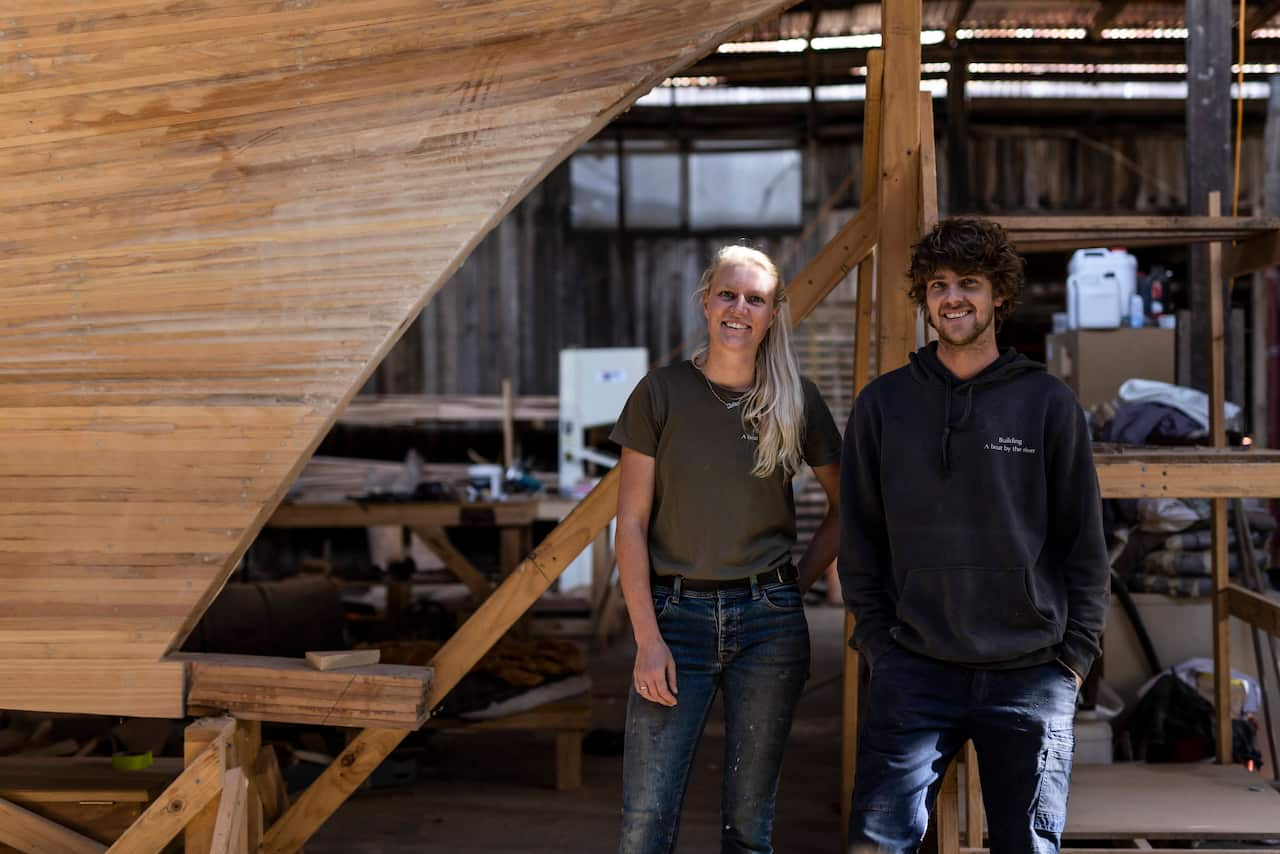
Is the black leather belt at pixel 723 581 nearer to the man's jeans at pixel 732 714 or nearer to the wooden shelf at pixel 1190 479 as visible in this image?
the man's jeans at pixel 732 714

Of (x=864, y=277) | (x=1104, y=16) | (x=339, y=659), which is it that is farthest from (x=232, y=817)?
(x=1104, y=16)

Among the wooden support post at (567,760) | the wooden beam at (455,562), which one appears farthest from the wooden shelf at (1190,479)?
the wooden beam at (455,562)

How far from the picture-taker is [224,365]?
3.08m

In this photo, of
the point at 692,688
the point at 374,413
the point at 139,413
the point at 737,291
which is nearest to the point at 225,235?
the point at 139,413

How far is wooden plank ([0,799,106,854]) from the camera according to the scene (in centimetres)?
322

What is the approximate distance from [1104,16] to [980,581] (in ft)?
26.3

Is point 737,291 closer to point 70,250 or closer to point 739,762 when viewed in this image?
point 739,762

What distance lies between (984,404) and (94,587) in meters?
2.20

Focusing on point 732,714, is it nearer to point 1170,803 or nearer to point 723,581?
point 723,581

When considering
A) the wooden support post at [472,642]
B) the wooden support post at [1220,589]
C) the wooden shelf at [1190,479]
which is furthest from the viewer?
the wooden support post at [1220,589]

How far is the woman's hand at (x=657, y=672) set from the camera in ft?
7.82

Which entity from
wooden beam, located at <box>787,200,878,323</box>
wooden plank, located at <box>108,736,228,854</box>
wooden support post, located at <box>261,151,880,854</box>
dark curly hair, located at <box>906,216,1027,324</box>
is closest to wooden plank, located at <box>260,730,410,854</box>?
wooden support post, located at <box>261,151,880,854</box>

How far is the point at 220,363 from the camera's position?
309cm

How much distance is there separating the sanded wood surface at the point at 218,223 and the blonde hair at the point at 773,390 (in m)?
0.70
